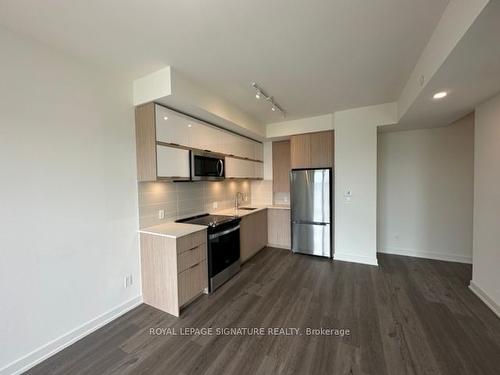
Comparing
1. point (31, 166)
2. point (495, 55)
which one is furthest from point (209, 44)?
point (495, 55)

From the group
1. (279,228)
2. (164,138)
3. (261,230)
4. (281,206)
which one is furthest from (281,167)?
(164,138)

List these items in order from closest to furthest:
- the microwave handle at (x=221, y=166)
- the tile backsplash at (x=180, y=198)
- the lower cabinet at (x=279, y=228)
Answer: the tile backsplash at (x=180, y=198) < the microwave handle at (x=221, y=166) < the lower cabinet at (x=279, y=228)

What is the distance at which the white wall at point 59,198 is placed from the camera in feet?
5.29

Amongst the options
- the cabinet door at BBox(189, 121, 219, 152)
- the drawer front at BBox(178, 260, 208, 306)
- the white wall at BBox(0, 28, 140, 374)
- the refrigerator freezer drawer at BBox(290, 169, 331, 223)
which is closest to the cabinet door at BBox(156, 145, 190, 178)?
the cabinet door at BBox(189, 121, 219, 152)

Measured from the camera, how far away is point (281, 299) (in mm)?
2566

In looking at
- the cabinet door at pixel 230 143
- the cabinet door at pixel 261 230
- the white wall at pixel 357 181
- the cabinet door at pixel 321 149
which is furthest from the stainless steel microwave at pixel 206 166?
the white wall at pixel 357 181

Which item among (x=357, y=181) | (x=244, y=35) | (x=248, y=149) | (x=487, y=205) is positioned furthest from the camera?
(x=248, y=149)

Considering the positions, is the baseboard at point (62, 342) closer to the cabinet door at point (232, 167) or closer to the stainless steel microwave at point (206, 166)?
the stainless steel microwave at point (206, 166)

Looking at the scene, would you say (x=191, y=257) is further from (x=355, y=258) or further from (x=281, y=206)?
(x=355, y=258)

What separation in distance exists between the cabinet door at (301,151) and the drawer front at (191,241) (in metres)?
2.31

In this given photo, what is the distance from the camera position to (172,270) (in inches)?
88.1

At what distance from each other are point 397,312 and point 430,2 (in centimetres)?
275

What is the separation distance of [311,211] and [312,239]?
53 cm

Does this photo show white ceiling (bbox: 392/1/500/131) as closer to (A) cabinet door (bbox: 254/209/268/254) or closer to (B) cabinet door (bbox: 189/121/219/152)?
(B) cabinet door (bbox: 189/121/219/152)
